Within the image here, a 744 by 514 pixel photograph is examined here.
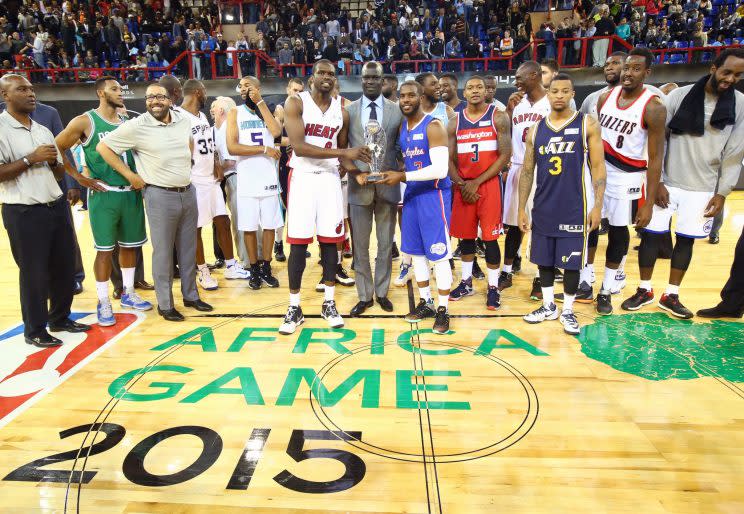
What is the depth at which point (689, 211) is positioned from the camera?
12.8 ft

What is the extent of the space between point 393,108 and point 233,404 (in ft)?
8.30

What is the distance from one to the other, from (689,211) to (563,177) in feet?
3.84

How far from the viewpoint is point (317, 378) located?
3158 millimetres

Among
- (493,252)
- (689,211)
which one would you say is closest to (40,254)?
(493,252)

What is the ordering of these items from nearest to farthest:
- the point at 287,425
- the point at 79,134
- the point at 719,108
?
the point at 287,425 < the point at 719,108 < the point at 79,134

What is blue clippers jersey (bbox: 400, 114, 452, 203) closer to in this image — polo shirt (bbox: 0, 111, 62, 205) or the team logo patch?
the team logo patch

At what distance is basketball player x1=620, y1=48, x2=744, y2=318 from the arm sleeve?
1.73 m

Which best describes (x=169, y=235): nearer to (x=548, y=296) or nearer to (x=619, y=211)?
(x=548, y=296)

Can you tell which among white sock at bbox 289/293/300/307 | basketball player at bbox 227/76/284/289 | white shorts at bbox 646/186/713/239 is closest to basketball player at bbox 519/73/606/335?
white shorts at bbox 646/186/713/239

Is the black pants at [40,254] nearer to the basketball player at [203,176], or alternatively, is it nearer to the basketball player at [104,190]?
the basketball player at [104,190]

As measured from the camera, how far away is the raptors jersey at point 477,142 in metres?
4.16

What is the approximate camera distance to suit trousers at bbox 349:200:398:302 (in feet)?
13.6

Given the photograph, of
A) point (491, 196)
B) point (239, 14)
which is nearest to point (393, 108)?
point (491, 196)

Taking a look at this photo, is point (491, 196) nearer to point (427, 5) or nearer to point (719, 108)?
point (719, 108)
